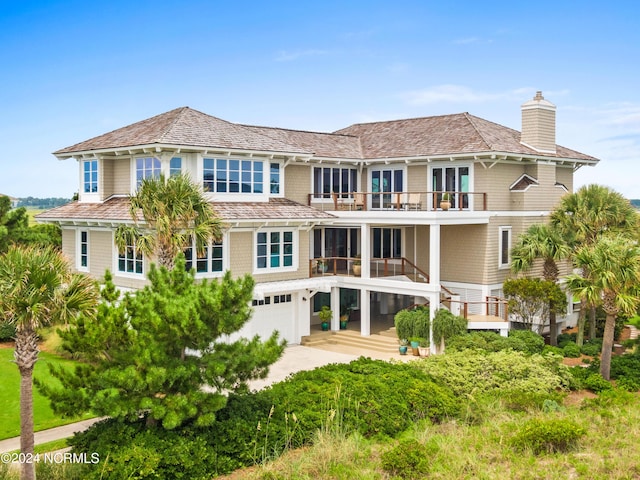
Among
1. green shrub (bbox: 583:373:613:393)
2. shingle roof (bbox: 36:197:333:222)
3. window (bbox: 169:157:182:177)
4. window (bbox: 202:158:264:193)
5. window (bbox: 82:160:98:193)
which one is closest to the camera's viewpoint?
green shrub (bbox: 583:373:613:393)

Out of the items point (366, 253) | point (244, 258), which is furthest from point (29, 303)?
point (366, 253)

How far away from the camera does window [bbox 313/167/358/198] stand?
32.0 m

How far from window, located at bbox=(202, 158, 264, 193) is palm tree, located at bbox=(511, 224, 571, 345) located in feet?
37.1

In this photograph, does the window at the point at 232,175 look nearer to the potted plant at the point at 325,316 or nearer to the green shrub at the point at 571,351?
the potted plant at the point at 325,316

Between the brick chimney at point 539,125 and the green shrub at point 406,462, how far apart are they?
21.5 m

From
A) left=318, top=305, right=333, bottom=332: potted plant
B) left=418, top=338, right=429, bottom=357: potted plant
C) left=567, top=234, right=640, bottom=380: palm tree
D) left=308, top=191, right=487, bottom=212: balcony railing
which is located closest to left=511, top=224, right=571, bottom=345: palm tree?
left=308, top=191, right=487, bottom=212: balcony railing

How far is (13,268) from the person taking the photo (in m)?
13.5

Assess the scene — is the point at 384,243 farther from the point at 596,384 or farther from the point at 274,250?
the point at 596,384

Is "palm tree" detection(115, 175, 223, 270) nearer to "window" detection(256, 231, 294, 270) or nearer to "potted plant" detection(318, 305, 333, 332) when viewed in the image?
"window" detection(256, 231, 294, 270)

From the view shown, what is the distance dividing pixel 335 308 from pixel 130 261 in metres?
9.38

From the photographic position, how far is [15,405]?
19.8 meters

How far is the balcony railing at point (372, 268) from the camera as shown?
29844mm

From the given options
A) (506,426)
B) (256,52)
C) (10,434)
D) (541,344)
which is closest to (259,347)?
(506,426)

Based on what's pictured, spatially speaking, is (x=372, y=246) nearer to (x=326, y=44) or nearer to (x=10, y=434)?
(x=326, y=44)
